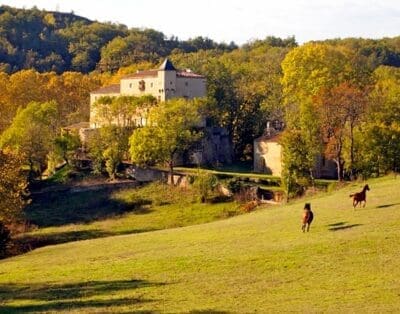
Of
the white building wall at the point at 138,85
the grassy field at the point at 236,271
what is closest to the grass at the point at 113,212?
the grassy field at the point at 236,271

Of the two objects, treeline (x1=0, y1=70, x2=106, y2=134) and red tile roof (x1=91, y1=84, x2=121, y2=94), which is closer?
red tile roof (x1=91, y1=84, x2=121, y2=94)

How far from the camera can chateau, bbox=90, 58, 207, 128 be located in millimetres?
77688

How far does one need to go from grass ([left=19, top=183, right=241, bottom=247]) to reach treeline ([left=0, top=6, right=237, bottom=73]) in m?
76.1

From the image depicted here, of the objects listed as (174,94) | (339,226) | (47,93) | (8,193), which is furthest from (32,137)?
(339,226)

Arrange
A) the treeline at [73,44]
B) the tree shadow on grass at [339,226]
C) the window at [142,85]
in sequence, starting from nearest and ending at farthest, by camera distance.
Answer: the tree shadow on grass at [339,226], the window at [142,85], the treeline at [73,44]

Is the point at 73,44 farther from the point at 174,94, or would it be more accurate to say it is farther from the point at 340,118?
the point at 340,118

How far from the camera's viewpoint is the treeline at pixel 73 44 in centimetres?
14288

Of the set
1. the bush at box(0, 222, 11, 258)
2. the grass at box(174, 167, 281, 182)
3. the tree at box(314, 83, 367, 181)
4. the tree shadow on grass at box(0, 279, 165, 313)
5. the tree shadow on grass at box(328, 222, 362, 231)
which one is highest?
the tree at box(314, 83, 367, 181)

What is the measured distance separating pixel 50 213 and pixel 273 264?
120ft

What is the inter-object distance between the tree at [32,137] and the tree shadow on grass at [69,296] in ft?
140

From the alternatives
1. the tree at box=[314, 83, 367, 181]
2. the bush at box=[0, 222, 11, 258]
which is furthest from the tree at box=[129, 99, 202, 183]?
the bush at box=[0, 222, 11, 258]

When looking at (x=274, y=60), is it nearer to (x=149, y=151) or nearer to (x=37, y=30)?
(x=149, y=151)

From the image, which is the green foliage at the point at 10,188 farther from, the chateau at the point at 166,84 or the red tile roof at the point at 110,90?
the red tile roof at the point at 110,90

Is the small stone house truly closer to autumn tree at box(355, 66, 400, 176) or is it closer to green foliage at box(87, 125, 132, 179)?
autumn tree at box(355, 66, 400, 176)
